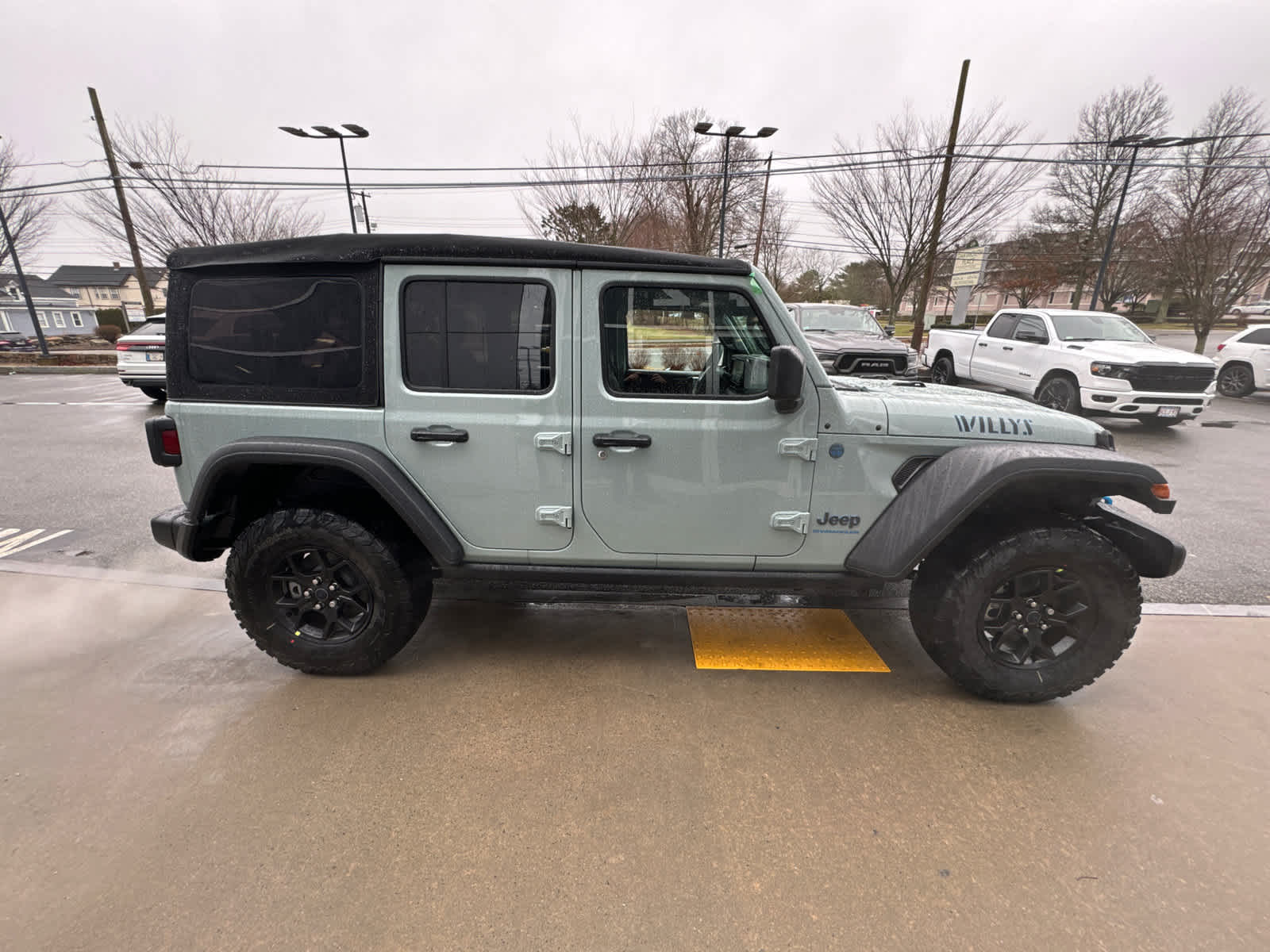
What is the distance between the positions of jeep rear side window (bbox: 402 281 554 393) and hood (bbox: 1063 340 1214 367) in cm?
902

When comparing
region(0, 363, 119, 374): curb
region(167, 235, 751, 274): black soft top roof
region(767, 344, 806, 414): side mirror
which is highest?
region(167, 235, 751, 274): black soft top roof

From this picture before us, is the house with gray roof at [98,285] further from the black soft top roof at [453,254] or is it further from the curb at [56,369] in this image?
the black soft top roof at [453,254]

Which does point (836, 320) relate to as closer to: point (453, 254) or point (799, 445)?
point (799, 445)

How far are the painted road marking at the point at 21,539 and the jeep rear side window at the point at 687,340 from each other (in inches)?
180

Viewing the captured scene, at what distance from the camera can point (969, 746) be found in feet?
7.36

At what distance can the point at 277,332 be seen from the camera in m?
2.38

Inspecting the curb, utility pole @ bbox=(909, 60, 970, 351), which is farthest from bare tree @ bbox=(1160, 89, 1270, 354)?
the curb

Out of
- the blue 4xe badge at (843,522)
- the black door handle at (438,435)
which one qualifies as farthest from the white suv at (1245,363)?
the black door handle at (438,435)

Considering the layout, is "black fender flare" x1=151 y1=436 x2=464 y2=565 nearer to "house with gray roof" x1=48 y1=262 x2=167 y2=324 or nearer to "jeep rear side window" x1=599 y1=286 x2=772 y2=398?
"jeep rear side window" x1=599 y1=286 x2=772 y2=398

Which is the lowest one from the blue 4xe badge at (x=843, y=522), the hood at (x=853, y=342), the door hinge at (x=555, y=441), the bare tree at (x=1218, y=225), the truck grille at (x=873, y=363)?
the blue 4xe badge at (x=843, y=522)

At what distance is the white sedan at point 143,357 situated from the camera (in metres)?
9.17

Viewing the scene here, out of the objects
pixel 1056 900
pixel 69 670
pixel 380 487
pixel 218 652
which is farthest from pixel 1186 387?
pixel 69 670

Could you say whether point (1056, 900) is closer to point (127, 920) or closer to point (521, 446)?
point (521, 446)

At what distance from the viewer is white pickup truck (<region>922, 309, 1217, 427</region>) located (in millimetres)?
7875
